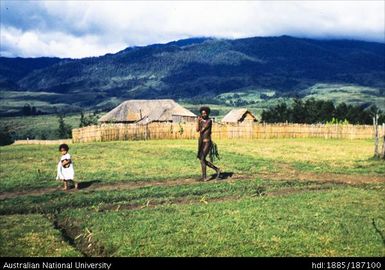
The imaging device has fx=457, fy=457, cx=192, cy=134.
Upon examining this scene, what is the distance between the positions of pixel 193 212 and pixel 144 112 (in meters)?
58.0

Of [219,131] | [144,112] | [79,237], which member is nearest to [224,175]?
[79,237]

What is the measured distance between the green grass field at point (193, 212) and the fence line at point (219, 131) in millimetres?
24757

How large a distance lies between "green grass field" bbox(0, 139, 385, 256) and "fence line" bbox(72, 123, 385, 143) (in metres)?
24.8

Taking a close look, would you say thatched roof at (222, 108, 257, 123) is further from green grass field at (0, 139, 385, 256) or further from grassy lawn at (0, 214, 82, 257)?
grassy lawn at (0, 214, 82, 257)

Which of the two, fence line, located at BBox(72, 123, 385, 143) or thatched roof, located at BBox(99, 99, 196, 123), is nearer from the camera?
fence line, located at BBox(72, 123, 385, 143)

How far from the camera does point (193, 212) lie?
12289 mm

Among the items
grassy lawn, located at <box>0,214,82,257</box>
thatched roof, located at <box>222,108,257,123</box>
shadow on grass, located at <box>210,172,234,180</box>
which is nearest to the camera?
grassy lawn, located at <box>0,214,82,257</box>

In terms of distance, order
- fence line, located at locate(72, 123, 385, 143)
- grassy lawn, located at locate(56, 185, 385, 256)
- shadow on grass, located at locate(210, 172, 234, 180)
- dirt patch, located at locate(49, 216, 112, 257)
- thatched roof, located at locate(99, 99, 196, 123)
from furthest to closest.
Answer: thatched roof, located at locate(99, 99, 196, 123) < fence line, located at locate(72, 123, 385, 143) < shadow on grass, located at locate(210, 172, 234, 180) < dirt patch, located at locate(49, 216, 112, 257) < grassy lawn, located at locate(56, 185, 385, 256)

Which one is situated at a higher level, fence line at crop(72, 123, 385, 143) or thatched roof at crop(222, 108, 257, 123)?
thatched roof at crop(222, 108, 257, 123)

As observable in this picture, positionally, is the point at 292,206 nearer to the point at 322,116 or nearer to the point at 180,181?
the point at 180,181


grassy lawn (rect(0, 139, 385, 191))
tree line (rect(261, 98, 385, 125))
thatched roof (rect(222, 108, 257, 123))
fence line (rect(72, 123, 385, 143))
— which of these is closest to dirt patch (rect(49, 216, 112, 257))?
grassy lawn (rect(0, 139, 385, 191))

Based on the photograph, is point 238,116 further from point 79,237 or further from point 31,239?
point 31,239

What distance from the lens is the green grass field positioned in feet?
30.3

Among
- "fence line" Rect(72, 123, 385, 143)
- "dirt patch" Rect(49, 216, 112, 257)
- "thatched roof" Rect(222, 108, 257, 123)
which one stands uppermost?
"thatched roof" Rect(222, 108, 257, 123)
